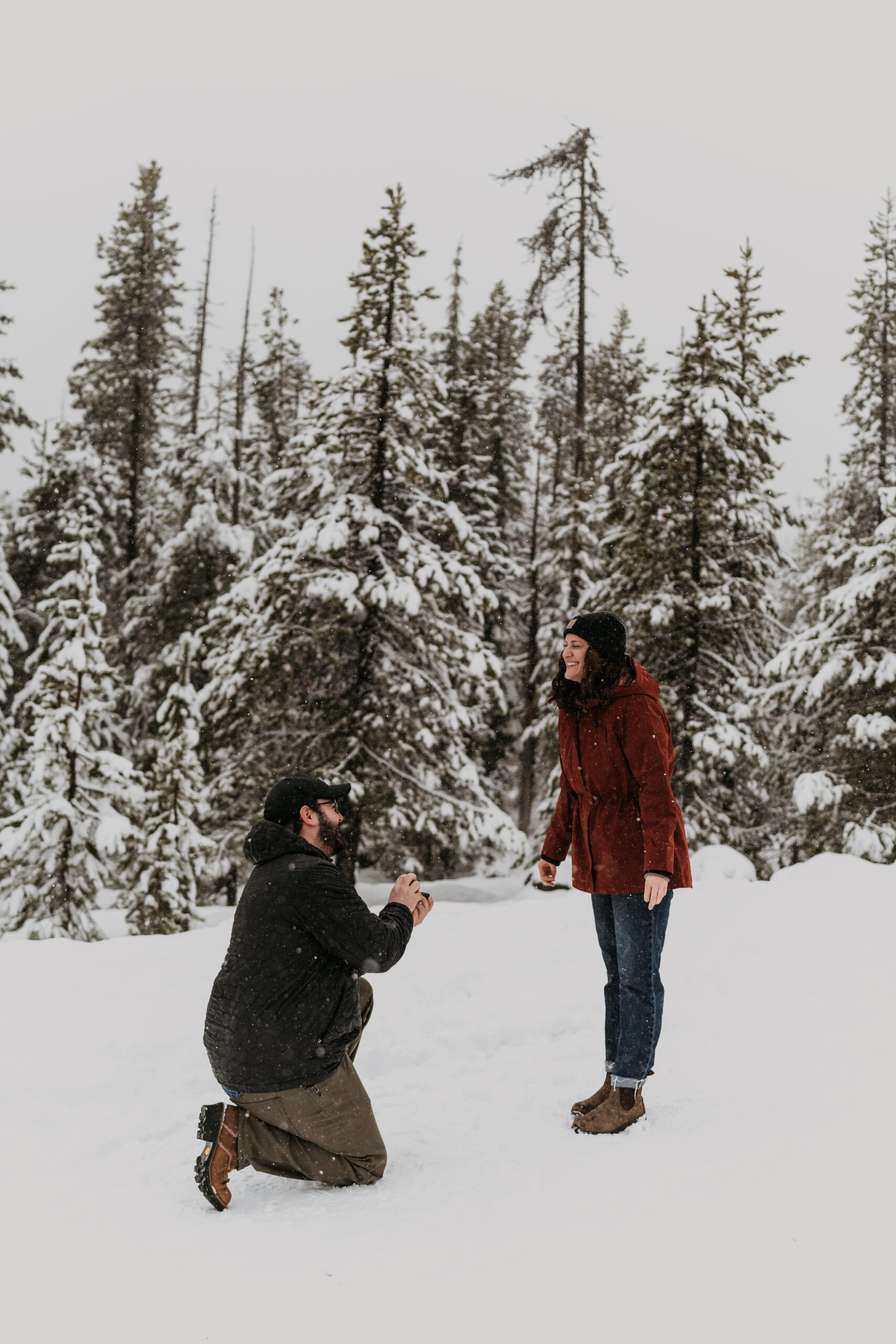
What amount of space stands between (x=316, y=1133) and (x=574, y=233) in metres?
18.7

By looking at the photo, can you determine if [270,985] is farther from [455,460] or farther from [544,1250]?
[455,460]

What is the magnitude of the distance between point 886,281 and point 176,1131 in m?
21.1

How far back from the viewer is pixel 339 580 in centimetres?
1252

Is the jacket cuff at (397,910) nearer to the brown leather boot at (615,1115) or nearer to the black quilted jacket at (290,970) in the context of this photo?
the black quilted jacket at (290,970)

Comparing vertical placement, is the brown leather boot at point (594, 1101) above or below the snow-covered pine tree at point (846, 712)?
below

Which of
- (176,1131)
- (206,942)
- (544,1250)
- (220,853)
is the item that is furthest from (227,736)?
(544,1250)

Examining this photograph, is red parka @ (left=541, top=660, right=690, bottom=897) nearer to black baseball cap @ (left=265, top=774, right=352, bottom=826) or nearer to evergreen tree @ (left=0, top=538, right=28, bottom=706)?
black baseball cap @ (left=265, top=774, right=352, bottom=826)

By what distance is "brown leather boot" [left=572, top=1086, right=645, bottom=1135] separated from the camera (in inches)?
154

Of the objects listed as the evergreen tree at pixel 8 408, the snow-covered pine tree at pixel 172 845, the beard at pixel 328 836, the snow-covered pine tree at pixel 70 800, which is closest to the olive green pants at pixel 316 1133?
the beard at pixel 328 836

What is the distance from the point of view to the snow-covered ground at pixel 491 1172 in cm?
257

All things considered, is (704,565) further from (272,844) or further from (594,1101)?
(272,844)

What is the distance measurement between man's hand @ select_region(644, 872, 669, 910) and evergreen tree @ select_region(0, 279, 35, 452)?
18.2 m

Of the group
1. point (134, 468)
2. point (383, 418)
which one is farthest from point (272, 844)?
point (134, 468)

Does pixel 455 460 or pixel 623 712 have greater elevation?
pixel 455 460
